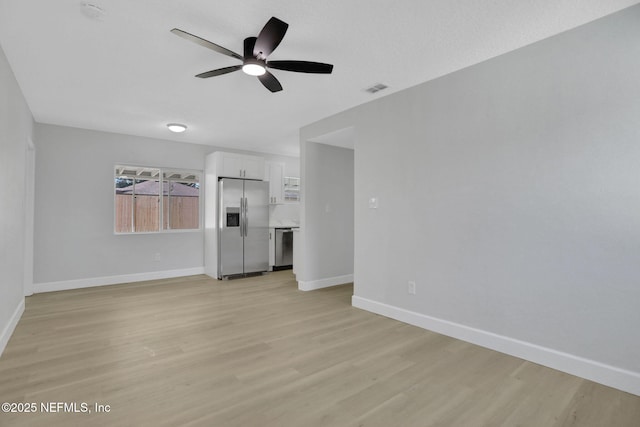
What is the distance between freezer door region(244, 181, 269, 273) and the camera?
6016 millimetres

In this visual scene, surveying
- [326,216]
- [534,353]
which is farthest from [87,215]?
[534,353]

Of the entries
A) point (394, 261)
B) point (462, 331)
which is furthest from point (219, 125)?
point (462, 331)

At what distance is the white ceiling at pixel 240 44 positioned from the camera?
2113 millimetres

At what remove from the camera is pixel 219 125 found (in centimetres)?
491

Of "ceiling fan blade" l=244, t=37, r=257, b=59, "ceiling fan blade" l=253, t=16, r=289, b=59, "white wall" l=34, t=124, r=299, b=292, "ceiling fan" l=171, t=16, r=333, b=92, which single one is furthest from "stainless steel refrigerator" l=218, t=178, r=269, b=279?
"ceiling fan blade" l=253, t=16, r=289, b=59

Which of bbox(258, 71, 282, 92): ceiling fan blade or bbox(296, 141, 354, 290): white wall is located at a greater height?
bbox(258, 71, 282, 92): ceiling fan blade

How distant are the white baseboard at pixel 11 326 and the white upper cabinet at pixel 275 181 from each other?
4282mm

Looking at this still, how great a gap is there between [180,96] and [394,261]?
306 centimetres

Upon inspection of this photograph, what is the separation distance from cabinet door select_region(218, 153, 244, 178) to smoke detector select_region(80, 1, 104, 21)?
12.3 ft

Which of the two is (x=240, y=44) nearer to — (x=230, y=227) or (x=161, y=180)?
(x=230, y=227)

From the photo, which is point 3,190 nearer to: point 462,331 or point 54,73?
point 54,73

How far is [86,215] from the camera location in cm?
512

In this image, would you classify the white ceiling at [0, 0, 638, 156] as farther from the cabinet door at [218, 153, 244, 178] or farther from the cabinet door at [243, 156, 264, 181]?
the cabinet door at [243, 156, 264, 181]

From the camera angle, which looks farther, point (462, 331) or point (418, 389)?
point (462, 331)
